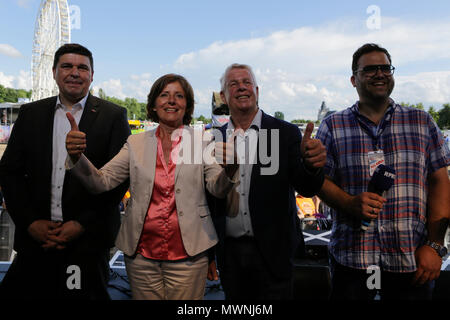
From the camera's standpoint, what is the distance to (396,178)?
173 centimetres

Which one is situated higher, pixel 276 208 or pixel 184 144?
pixel 184 144

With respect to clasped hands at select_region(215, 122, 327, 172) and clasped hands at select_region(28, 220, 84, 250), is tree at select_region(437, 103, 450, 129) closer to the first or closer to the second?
clasped hands at select_region(215, 122, 327, 172)

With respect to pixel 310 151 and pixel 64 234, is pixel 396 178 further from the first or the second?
pixel 64 234

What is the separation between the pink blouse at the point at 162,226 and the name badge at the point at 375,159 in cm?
106

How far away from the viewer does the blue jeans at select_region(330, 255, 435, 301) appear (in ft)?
5.59

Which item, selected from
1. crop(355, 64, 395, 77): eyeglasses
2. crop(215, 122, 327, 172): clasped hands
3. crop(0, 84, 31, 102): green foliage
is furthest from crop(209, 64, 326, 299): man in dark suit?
crop(0, 84, 31, 102): green foliage

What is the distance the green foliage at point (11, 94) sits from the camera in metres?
71.2

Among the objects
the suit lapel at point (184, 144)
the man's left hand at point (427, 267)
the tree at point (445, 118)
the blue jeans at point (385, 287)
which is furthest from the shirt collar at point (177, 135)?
the tree at point (445, 118)

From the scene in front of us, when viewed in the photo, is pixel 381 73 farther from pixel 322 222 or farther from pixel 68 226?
pixel 322 222

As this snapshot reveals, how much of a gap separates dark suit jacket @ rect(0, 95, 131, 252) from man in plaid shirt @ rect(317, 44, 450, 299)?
1.26 meters

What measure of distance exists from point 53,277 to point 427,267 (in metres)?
2.02

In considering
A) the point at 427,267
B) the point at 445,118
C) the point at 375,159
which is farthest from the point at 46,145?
the point at 445,118
